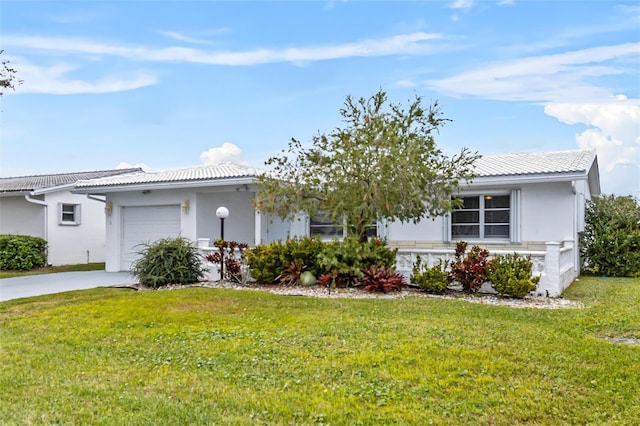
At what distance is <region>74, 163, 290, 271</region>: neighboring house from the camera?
48.8 feet

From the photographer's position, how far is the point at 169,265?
12320 millimetres

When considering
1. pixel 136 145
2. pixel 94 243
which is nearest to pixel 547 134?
pixel 136 145

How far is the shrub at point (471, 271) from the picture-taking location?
10.6 metres

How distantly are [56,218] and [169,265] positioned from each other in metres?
9.19

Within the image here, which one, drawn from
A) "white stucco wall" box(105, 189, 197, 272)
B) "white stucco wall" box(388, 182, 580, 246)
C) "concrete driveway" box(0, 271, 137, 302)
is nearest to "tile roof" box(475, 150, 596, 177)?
"white stucco wall" box(388, 182, 580, 246)

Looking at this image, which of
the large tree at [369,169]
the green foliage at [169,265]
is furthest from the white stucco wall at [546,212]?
the green foliage at [169,265]

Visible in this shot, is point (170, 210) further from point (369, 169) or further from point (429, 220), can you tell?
point (429, 220)

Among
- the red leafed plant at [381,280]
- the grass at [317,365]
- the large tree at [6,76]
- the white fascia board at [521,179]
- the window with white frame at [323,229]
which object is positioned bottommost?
the grass at [317,365]

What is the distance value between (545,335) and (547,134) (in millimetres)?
12070

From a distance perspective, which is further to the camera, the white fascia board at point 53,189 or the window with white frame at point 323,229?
the white fascia board at point 53,189

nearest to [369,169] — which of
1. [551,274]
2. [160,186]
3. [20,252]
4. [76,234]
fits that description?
[551,274]

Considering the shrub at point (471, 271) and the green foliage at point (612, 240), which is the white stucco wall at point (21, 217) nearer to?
the shrub at point (471, 271)

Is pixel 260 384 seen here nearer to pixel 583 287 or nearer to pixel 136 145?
pixel 583 287

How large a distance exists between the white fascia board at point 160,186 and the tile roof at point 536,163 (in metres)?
6.81
